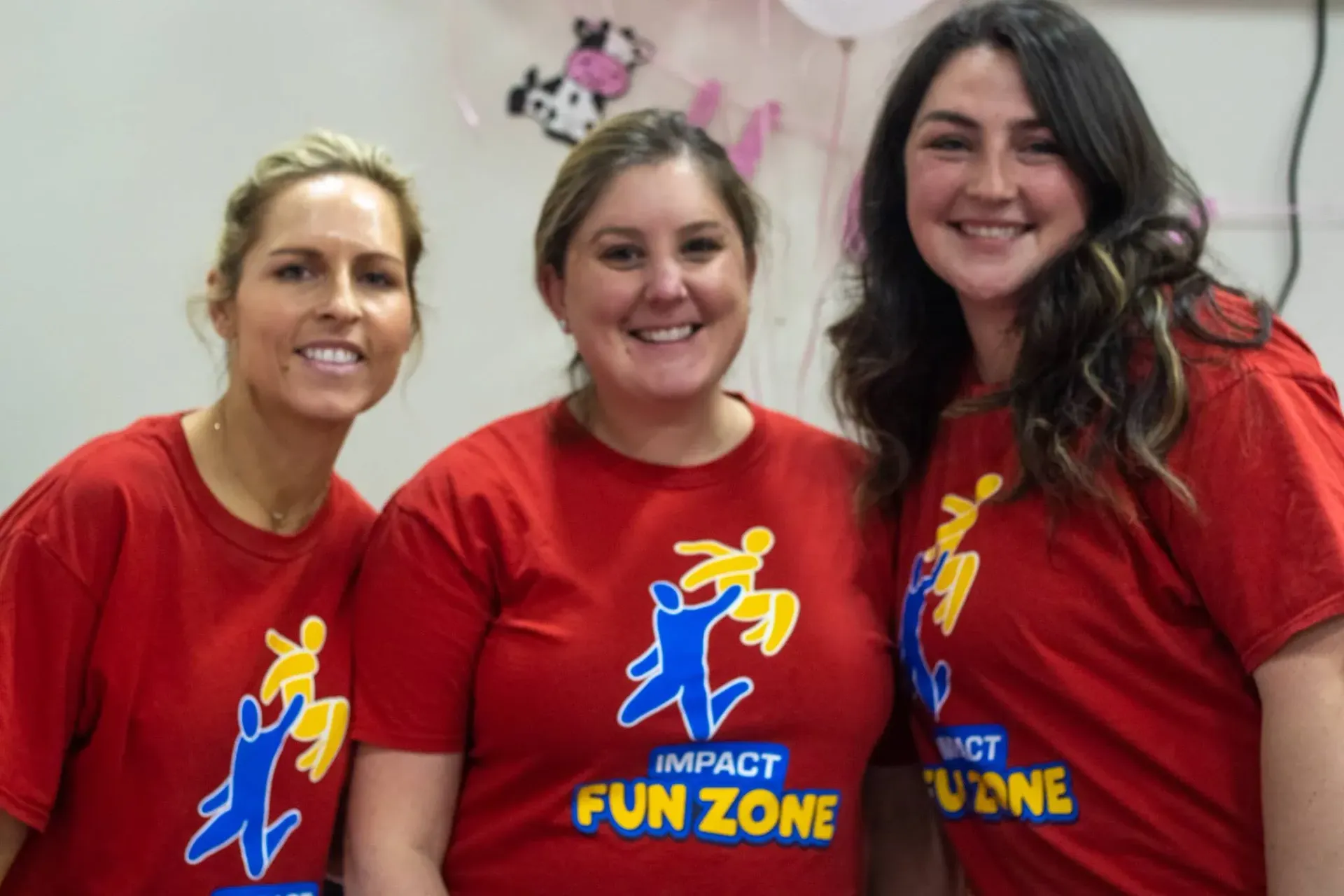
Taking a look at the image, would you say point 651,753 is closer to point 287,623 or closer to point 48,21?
point 287,623

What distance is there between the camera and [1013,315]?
1135 mm

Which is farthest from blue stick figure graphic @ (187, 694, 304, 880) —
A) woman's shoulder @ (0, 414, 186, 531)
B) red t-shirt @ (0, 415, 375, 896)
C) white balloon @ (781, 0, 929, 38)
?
white balloon @ (781, 0, 929, 38)

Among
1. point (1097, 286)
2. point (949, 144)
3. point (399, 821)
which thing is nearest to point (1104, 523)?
point (1097, 286)

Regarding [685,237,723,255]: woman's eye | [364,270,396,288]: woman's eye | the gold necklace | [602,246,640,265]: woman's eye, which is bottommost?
the gold necklace

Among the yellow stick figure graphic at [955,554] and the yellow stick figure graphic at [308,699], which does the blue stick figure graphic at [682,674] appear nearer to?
the yellow stick figure graphic at [955,554]

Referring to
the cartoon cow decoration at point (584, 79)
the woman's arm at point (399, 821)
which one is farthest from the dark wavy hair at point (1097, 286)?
the cartoon cow decoration at point (584, 79)

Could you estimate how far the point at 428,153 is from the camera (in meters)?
1.83

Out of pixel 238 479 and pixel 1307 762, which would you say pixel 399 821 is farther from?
pixel 1307 762

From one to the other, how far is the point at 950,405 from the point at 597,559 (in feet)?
1.51

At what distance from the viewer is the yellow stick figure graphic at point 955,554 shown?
42.1 inches

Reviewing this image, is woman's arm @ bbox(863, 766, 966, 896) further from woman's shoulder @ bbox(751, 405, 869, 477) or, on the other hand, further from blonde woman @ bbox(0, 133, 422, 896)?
blonde woman @ bbox(0, 133, 422, 896)

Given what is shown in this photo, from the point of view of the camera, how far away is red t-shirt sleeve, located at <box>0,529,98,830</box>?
98 cm

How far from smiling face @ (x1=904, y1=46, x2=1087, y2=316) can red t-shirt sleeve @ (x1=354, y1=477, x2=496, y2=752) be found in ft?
2.01

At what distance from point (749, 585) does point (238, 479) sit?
2.03ft
